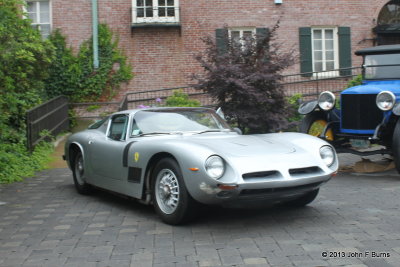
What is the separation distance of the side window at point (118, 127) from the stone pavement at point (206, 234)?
882 millimetres

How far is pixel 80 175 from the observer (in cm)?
709

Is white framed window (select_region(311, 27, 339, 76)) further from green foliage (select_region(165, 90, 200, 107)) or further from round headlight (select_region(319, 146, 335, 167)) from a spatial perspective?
round headlight (select_region(319, 146, 335, 167))

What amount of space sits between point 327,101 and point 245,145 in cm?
430

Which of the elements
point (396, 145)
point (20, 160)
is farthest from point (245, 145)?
point (20, 160)

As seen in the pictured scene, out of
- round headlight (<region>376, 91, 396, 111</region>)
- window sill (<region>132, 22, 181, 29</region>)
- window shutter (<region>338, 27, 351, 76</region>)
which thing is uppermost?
window sill (<region>132, 22, 181, 29</region>)

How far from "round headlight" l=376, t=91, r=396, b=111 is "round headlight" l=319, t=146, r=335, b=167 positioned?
9.73 ft

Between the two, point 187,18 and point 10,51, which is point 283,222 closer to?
point 10,51

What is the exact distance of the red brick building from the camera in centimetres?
1700

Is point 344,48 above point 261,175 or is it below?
above

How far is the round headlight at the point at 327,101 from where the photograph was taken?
356 inches

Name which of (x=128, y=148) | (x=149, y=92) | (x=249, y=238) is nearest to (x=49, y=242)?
(x=128, y=148)

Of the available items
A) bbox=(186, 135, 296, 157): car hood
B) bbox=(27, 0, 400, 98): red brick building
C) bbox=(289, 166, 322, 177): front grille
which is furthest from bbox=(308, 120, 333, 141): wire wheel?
bbox=(27, 0, 400, 98): red brick building

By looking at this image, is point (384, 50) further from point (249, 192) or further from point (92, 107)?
point (92, 107)

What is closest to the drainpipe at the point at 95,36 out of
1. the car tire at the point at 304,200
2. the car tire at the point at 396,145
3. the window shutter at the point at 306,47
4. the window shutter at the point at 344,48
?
the window shutter at the point at 306,47
